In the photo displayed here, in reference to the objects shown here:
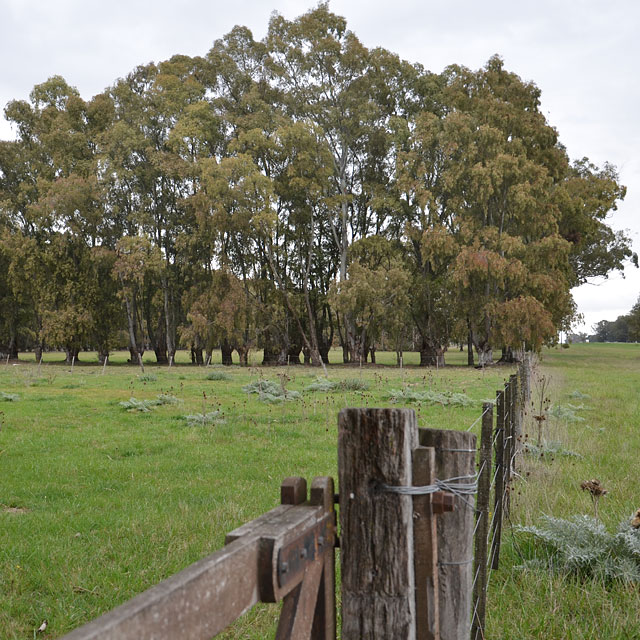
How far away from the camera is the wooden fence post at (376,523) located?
76.2 inches

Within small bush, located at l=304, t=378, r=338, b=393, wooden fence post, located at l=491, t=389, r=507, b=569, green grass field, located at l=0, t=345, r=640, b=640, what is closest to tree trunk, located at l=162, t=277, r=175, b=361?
small bush, located at l=304, t=378, r=338, b=393

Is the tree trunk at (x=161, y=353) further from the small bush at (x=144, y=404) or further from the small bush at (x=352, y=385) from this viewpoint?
the small bush at (x=144, y=404)

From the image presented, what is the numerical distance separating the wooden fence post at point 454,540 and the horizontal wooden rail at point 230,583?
61 centimetres

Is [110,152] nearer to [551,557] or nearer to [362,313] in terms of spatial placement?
[362,313]

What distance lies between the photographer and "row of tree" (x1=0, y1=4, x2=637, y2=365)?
32.8 metres

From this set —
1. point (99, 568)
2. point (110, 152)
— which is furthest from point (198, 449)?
point (110, 152)

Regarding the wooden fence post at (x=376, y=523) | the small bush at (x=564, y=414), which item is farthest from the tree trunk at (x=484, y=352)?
the wooden fence post at (x=376, y=523)

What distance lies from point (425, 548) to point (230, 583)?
904 millimetres

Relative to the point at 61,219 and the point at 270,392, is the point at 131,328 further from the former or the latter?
the point at 270,392

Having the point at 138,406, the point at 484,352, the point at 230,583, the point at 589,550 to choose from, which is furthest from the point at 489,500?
the point at 484,352

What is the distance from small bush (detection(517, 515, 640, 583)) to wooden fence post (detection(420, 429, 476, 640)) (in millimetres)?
2369

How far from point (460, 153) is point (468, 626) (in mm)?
34187

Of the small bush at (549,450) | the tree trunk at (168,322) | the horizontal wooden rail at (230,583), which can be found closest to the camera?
the horizontal wooden rail at (230,583)

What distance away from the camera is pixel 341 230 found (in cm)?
3769
